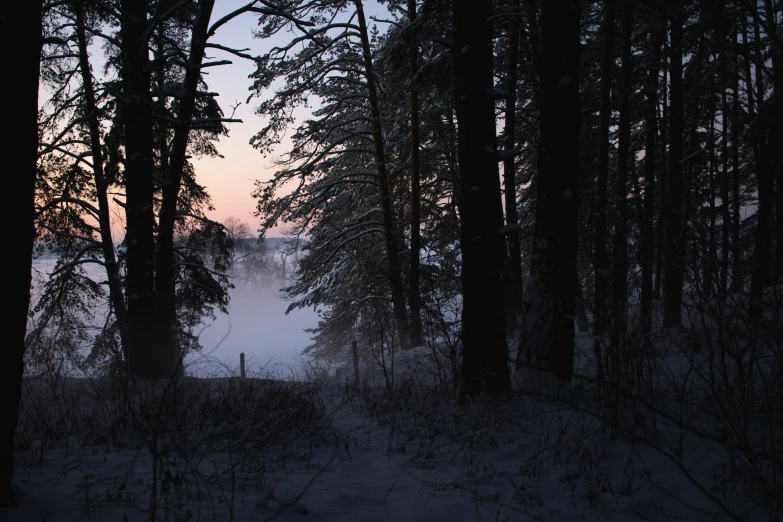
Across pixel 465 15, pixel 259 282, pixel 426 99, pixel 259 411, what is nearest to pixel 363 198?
pixel 426 99

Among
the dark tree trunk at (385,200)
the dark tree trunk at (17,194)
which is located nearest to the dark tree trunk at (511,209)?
the dark tree trunk at (385,200)

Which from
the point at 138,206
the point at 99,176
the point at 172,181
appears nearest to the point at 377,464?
the point at 138,206

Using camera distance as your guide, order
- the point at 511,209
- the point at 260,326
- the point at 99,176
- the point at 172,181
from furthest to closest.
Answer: the point at 260,326
the point at 511,209
the point at 99,176
the point at 172,181

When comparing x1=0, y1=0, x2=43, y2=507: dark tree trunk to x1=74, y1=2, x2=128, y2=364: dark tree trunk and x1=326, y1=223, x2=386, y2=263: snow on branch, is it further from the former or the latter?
x1=326, y1=223, x2=386, y2=263: snow on branch

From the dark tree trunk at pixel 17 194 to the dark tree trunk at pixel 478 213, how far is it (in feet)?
13.6

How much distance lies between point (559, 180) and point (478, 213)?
1080mm

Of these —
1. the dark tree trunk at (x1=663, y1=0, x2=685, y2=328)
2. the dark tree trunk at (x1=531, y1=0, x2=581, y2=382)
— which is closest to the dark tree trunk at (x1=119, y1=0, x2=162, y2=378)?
the dark tree trunk at (x1=531, y1=0, x2=581, y2=382)

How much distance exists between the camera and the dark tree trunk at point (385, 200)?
12805mm

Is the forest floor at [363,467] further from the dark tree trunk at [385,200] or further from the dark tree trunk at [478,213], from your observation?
the dark tree trunk at [385,200]

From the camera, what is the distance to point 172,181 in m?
8.51

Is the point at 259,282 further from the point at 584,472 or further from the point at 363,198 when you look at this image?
the point at 584,472

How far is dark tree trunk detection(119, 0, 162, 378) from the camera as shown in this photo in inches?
318

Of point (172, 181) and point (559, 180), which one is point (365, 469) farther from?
point (172, 181)

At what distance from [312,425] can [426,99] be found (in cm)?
→ 1039
